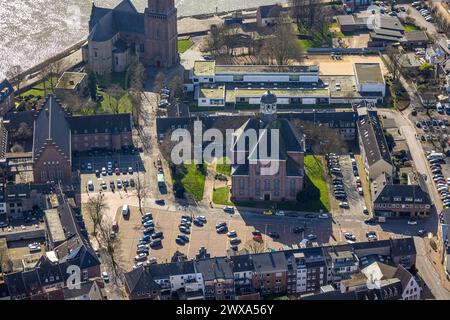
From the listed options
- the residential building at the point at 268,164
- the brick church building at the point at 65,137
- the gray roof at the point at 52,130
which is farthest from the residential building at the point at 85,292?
the gray roof at the point at 52,130

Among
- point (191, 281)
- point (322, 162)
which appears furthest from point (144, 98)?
point (191, 281)

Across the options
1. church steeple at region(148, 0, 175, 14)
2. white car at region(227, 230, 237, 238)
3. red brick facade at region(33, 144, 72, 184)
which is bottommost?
white car at region(227, 230, 237, 238)

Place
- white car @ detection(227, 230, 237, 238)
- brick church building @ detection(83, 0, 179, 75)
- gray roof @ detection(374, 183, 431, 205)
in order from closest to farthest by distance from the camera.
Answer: white car @ detection(227, 230, 237, 238) < gray roof @ detection(374, 183, 431, 205) < brick church building @ detection(83, 0, 179, 75)

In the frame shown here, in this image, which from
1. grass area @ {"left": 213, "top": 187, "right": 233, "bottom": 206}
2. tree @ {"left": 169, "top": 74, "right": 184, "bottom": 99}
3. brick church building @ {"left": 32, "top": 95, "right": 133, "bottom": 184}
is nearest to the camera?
grass area @ {"left": 213, "top": 187, "right": 233, "bottom": 206}

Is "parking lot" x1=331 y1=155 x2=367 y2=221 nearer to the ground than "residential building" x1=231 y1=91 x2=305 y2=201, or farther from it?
nearer to the ground

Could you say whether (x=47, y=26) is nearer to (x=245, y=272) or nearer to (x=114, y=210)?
(x=114, y=210)

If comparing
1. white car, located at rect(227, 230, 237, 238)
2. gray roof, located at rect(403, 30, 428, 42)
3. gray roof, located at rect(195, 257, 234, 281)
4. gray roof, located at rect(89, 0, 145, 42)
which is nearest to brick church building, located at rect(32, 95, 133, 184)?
white car, located at rect(227, 230, 237, 238)

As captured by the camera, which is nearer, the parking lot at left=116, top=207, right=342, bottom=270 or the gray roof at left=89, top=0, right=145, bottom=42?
the parking lot at left=116, top=207, right=342, bottom=270

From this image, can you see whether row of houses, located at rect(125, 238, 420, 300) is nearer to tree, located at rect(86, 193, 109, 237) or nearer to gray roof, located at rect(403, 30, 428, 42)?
tree, located at rect(86, 193, 109, 237)
